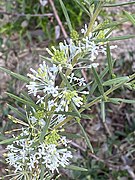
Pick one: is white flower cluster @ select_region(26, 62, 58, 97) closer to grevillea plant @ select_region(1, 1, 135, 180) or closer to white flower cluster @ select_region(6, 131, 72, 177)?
grevillea plant @ select_region(1, 1, 135, 180)

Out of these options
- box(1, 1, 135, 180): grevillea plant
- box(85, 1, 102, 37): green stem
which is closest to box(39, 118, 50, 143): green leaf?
box(1, 1, 135, 180): grevillea plant

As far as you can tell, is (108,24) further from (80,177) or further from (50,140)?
(80,177)

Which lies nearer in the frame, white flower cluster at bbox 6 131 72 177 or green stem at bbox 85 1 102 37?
green stem at bbox 85 1 102 37

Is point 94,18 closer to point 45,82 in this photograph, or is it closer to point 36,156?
point 45,82

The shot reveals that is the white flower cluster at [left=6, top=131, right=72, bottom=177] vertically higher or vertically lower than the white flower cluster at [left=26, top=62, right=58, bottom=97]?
lower

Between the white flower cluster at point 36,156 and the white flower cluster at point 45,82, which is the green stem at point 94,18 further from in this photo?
the white flower cluster at point 36,156

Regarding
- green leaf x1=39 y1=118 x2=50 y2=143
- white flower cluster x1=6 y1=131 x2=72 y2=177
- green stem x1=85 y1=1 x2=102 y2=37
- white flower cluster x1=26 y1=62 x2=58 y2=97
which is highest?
green stem x1=85 y1=1 x2=102 y2=37

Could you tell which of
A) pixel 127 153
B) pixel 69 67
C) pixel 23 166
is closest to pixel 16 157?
pixel 23 166

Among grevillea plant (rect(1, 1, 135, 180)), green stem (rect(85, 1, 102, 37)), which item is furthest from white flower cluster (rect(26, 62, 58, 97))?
green stem (rect(85, 1, 102, 37))

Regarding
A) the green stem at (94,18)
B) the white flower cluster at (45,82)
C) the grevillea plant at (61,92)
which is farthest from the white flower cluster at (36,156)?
the green stem at (94,18)
